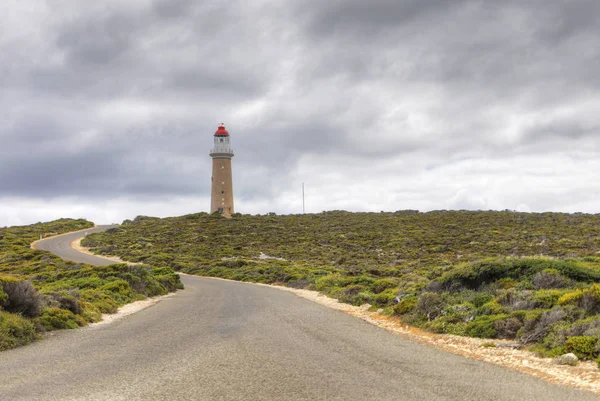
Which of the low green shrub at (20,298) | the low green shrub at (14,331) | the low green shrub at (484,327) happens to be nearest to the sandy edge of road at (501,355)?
the low green shrub at (484,327)

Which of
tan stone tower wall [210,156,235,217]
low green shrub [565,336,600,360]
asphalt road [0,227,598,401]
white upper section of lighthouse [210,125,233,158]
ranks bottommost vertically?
asphalt road [0,227,598,401]

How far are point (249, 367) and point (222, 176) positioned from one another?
73841 mm

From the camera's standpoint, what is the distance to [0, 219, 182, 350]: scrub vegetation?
45.4ft

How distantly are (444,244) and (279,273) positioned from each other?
21654 millimetres

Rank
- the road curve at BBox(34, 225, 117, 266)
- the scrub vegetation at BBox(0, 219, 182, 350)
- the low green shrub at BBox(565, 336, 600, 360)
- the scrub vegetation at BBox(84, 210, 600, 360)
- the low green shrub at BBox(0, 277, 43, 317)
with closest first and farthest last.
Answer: the low green shrub at BBox(565, 336, 600, 360)
the scrub vegetation at BBox(84, 210, 600, 360)
the scrub vegetation at BBox(0, 219, 182, 350)
the low green shrub at BBox(0, 277, 43, 317)
the road curve at BBox(34, 225, 117, 266)

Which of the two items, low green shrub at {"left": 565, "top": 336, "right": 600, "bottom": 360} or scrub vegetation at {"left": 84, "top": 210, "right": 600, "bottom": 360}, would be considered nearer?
low green shrub at {"left": 565, "top": 336, "right": 600, "bottom": 360}

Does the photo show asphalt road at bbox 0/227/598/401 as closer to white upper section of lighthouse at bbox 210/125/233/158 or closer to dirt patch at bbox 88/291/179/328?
dirt patch at bbox 88/291/179/328

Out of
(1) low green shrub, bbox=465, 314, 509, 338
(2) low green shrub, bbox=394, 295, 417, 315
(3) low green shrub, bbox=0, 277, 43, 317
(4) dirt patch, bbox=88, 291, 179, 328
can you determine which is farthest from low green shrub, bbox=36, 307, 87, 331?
(1) low green shrub, bbox=465, 314, 509, 338

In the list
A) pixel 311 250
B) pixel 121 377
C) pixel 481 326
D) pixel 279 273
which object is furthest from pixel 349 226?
pixel 121 377

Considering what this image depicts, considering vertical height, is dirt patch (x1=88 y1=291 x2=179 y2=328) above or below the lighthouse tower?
below

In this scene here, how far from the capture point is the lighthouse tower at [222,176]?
271ft

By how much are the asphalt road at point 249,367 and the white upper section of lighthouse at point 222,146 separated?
221ft

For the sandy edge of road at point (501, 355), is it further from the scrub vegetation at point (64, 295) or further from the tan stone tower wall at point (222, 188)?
the tan stone tower wall at point (222, 188)

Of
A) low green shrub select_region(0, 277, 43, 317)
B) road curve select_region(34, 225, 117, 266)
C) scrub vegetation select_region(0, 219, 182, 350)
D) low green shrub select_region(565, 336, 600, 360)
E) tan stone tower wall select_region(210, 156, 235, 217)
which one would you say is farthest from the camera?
tan stone tower wall select_region(210, 156, 235, 217)
